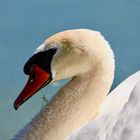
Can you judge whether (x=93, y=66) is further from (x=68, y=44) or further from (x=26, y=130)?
(x=26, y=130)

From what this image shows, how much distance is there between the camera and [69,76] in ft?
7.40

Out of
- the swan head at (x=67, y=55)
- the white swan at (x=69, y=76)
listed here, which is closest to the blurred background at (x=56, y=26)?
the white swan at (x=69, y=76)

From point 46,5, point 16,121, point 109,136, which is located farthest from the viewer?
point 46,5

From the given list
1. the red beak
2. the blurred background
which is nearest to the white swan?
the red beak

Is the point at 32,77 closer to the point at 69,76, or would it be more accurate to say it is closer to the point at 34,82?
the point at 34,82

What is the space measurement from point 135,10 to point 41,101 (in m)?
1.02

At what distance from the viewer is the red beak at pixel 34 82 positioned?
7.42 ft

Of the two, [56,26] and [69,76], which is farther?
[56,26]

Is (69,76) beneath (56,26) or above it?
above

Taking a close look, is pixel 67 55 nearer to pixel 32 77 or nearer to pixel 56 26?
pixel 32 77

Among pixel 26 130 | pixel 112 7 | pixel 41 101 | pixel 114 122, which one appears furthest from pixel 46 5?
pixel 114 122

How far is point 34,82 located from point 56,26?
1.42 m

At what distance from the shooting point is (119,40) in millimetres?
3662

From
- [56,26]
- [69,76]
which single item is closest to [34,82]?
[69,76]
